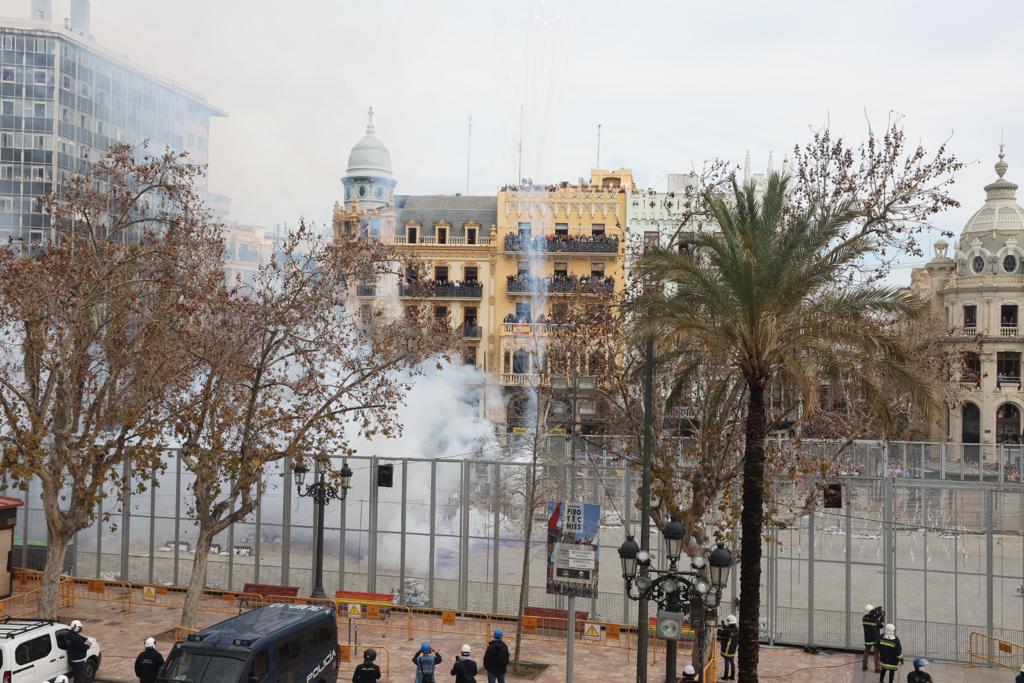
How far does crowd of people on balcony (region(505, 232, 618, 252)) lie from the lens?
57.2 metres

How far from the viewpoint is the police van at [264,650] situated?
16.3 meters

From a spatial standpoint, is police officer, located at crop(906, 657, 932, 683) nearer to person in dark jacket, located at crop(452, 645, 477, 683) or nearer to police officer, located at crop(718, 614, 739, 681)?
police officer, located at crop(718, 614, 739, 681)

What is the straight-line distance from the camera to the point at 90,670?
2014 centimetres

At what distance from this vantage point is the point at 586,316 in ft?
84.3

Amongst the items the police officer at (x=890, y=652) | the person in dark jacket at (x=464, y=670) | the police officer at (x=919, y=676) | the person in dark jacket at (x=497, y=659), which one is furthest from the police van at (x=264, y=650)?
the police officer at (x=890, y=652)

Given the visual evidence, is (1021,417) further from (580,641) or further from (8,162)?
(8,162)

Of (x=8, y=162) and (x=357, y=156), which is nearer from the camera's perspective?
(x=357, y=156)

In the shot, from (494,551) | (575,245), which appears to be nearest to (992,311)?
(575,245)

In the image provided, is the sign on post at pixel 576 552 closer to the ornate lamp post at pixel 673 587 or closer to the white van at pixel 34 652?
the ornate lamp post at pixel 673 587

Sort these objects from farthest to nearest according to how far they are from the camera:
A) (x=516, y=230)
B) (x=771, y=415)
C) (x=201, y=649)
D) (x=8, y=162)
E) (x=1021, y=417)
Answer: (x=8, y=162) → (x=1021, y=417) → (x=516, y=230) → (x=771, y=415) → (x=201, y=649)

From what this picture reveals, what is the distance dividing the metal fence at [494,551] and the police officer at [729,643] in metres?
3.25

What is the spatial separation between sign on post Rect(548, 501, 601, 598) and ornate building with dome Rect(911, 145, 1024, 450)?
49473 millimetres

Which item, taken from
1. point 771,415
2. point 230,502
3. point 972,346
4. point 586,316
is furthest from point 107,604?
point 972,346

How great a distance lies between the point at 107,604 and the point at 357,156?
42446mm
